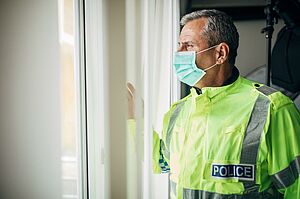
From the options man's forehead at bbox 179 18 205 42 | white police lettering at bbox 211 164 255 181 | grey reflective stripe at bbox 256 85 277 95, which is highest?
man's forehead at bbox 179 18 205 42

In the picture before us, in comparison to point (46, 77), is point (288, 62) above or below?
above

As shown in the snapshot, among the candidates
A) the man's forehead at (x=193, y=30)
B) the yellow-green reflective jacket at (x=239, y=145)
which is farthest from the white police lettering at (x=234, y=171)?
the man's forehead at (x=193, y=30)

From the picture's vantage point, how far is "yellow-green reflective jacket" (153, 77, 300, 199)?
107cm

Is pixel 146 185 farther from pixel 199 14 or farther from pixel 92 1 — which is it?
pixel 92 1

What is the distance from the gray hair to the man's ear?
0.01 meters

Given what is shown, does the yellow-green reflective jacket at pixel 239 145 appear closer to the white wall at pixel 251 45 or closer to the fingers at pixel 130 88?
the white wall at pixel 251 45

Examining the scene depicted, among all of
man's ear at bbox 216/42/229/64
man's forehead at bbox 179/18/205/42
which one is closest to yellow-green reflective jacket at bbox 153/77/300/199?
man's ear at bbox 216/42/229/64

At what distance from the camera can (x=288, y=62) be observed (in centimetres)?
122

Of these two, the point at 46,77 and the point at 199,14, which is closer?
the point at 199,14

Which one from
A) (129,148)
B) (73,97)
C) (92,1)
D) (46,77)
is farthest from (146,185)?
(92,1)

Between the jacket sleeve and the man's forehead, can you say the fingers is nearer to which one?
the man's forehead

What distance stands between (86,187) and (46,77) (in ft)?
2.15

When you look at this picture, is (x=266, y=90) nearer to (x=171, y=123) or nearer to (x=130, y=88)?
(x=171, y=123)

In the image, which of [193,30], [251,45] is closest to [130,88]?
[193,30]
